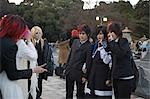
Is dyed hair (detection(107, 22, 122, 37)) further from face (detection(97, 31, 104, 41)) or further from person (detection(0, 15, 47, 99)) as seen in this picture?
person (detection(0, 15, 47, 99))

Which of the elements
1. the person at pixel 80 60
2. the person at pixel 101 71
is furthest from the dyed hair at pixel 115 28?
the person at pixel 80 60

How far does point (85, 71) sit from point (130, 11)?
47.8 m

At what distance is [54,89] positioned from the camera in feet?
33.8

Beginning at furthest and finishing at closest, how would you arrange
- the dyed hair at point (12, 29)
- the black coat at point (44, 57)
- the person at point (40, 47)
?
the black coat at point (44, 57)
the person at point (40, 47)
the dyed hair at point (12, 29)

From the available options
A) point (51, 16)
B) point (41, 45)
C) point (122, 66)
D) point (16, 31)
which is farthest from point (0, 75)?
point (51, 16)

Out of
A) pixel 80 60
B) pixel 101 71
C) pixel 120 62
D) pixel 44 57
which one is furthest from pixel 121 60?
pixel 44 57

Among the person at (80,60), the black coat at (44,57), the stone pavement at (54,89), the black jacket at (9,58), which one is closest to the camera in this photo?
the black jacket at (9,58)

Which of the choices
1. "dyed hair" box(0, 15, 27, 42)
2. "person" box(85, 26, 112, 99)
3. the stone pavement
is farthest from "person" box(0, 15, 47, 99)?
the stone pavement

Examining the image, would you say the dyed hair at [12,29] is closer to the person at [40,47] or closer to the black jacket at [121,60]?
the black jacket at [121,60]

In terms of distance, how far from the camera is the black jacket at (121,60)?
531 centimetres

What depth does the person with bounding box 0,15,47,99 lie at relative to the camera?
3910mm

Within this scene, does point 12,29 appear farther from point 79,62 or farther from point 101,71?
point 79,62

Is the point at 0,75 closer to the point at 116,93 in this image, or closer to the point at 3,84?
the point at 3,84

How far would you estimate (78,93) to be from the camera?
6.87m
